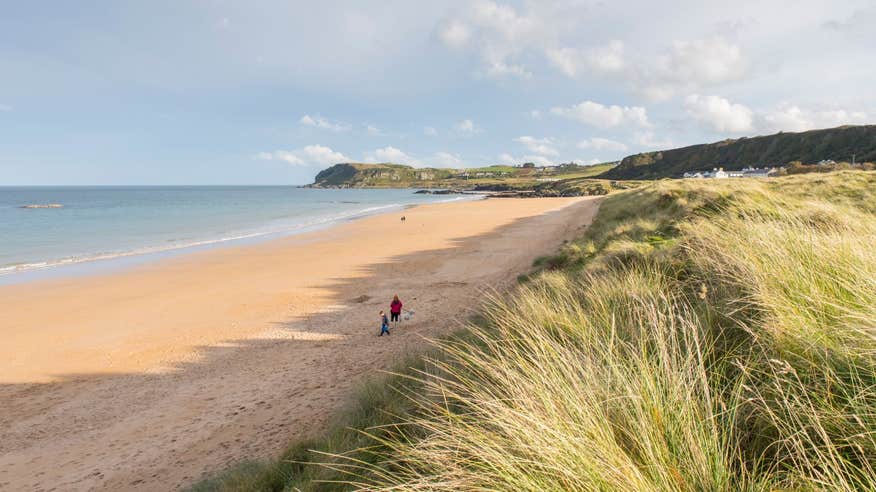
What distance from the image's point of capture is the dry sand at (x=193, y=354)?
6.47 metres

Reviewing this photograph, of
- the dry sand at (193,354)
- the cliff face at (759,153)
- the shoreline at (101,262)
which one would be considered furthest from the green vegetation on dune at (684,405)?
the cliff face at (759,153)

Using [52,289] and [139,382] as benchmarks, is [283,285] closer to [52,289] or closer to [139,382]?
[139,382]

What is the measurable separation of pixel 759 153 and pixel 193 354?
102 meters

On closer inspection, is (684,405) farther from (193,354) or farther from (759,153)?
(759,153)

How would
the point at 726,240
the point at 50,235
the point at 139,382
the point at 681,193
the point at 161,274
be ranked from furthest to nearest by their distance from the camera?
1. the point at 50,235
2. the point at 161,274
3. the point at 681,193
4. the point at 139,382
5. the point at 726,240

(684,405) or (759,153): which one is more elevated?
(759,153)

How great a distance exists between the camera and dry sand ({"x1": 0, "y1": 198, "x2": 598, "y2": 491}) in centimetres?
647

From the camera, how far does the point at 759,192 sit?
1067 centimetres

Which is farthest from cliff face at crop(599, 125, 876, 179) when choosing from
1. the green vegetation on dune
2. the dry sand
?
the green vegetation on dune

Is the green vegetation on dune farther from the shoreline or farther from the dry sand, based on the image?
the shoreline

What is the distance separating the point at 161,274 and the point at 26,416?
13.2 m

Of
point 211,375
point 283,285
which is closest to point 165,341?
point 211,375

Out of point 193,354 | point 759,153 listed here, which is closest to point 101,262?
point 193,354

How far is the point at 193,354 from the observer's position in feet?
33.9
